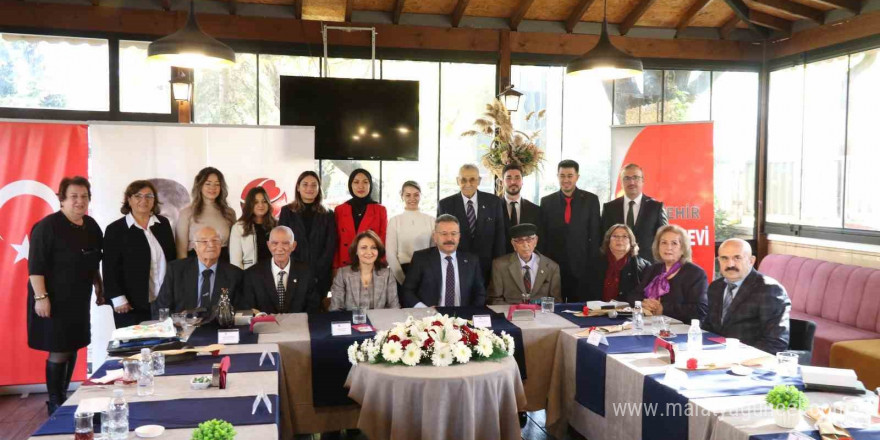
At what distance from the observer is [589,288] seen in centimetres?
549

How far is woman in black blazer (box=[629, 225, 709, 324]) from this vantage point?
439cm

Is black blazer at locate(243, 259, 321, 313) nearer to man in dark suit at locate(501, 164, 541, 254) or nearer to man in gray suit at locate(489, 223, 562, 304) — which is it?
man in gray suit at locate(489, 223, 562, 304)

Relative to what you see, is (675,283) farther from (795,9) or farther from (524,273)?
(795,9)

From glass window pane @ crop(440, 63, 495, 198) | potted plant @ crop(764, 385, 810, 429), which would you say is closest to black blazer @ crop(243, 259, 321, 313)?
potted plant @ crop(764, 385, 810, 429)

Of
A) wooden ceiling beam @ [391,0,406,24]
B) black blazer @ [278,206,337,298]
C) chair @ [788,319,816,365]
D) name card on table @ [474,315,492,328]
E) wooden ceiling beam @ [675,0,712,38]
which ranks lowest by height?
chair @ [788,319,816,365]

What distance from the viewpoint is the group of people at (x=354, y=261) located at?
4309mm

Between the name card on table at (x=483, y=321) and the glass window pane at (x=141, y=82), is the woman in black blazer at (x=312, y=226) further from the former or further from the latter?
the glass window pane at (x=141, y=82)

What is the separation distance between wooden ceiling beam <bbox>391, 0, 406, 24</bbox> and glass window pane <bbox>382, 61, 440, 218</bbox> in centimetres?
49

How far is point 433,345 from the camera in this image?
3.44 metres

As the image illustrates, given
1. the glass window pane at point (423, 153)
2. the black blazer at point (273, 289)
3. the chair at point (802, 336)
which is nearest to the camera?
the chair at point (802, 336)

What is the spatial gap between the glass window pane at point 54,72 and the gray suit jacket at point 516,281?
14.9 ft

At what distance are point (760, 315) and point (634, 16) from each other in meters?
4.80

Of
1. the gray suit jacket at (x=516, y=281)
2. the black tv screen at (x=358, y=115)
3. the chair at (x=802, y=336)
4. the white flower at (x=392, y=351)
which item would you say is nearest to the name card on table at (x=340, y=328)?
the white flower at (x=392, y=351)

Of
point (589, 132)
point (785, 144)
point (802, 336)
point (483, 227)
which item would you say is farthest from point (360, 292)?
point (785, 144)
